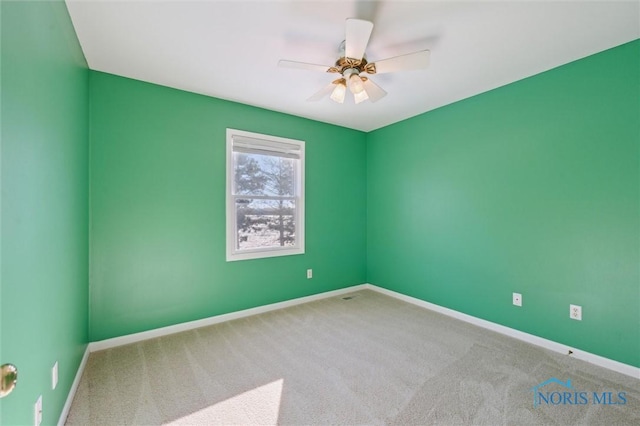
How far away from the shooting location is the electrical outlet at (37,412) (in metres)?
1.20

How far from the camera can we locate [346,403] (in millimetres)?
1796

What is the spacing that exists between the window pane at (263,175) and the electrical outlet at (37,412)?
225 centimetres

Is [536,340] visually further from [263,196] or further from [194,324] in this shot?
[194,324]

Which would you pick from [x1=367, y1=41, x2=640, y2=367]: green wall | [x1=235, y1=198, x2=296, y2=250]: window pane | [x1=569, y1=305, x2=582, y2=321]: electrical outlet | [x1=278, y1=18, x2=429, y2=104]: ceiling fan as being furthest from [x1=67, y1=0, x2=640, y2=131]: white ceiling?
[x1=569, y1=305, x2=582, y2=321]: electrical outlet

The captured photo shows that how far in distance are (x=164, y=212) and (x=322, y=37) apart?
214 centimetres

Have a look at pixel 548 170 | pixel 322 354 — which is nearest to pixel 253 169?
pixel 322 354

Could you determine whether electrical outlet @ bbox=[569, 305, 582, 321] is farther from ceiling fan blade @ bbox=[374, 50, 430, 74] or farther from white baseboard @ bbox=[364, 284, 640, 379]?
ceiling fan blade @ bbox=[374, 50, 430, 74]

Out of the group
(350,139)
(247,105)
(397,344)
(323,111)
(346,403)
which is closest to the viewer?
(346,403)

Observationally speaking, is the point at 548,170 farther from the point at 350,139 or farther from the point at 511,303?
the point at 350,139

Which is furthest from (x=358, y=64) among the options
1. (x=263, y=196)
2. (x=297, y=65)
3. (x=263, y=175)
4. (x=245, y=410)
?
(x=245, y=410)

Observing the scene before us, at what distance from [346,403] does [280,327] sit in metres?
1.28

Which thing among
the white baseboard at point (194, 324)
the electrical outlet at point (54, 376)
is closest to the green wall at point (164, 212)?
the white baseboard at point (194, 324)

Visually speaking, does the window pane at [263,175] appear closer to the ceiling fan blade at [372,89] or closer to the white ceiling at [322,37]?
the white ceiling at [322,37]

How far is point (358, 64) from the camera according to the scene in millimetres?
2051
